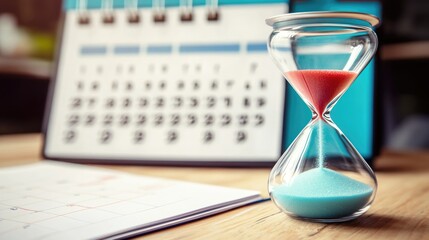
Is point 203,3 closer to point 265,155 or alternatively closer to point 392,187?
point 265,155

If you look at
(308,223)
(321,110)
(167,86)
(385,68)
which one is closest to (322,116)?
(321,110)

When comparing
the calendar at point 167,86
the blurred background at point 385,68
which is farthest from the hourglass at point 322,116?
the blurred background at point 385,68

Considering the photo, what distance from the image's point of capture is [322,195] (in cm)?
48

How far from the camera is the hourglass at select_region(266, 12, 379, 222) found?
1.60 feet

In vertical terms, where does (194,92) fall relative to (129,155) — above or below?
above

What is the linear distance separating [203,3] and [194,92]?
160mm

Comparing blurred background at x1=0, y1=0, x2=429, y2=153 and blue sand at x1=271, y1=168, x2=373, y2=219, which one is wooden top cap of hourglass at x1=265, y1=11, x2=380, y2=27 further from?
blurred background at x1=0, y1=0, x2=429, y2=153

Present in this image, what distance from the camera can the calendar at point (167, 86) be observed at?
85 centimetres

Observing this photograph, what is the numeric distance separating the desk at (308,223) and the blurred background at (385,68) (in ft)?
5.35

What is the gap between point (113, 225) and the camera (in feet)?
1.47

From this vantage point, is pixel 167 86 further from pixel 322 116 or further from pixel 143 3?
pixel 322 116

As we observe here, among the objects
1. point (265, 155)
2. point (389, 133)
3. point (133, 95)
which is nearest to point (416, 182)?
point (265, 155)

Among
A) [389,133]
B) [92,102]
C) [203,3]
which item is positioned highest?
[203,3]

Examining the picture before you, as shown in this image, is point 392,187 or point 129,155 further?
point 129,155
